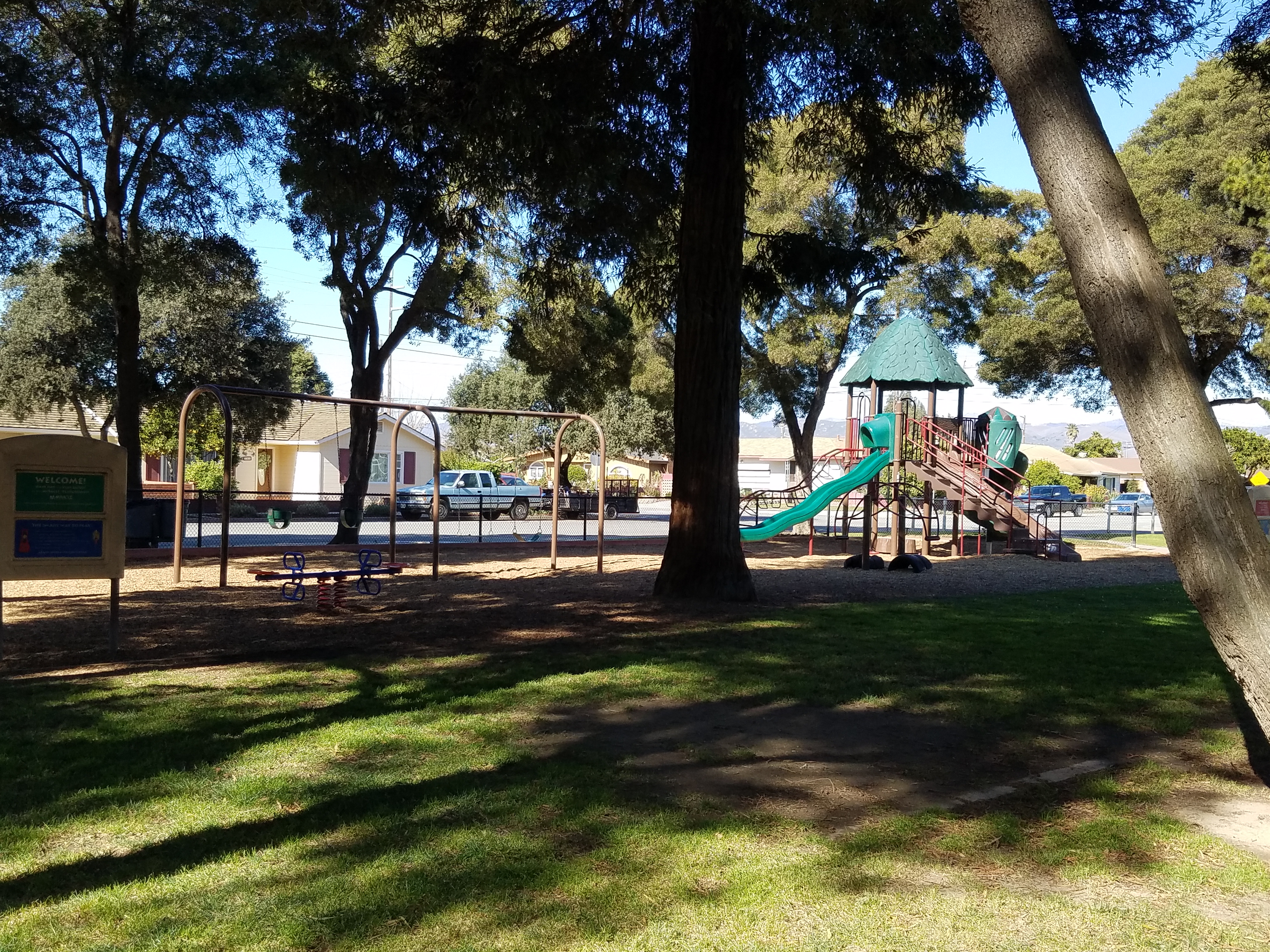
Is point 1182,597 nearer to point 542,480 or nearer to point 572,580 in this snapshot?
point 572,580

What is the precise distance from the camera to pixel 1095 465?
100938mm

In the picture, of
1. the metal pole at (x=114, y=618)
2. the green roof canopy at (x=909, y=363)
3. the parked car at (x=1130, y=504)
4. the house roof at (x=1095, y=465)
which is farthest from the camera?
the house roof at (x=1095, y=465)

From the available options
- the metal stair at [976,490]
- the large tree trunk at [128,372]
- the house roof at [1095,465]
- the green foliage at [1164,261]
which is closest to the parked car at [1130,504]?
the green foliage at [1164,261]

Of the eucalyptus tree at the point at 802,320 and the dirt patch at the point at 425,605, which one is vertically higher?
the eucalyptus tree at the point at 802,320

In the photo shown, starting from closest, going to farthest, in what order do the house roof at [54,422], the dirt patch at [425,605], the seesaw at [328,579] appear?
the dirt patch at [425,605], the seesaw at [328,579], the house roof at [54,422]

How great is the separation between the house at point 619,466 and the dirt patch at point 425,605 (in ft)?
148

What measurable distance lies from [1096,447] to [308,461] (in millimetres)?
71813

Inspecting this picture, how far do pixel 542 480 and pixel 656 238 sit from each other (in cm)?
5406

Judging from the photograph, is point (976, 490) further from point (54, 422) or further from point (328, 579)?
point (54, 422)

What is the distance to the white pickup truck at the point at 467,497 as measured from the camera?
1422 inches

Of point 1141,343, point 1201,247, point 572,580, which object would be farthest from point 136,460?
point 1201,247

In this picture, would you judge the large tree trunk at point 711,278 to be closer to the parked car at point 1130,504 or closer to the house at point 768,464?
the parked car at point 1130,504

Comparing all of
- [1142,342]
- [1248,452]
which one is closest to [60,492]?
[1142,342]

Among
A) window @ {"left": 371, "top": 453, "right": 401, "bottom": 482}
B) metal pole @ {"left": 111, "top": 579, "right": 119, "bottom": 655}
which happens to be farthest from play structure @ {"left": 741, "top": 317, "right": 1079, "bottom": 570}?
window @ {"left": 371, "top": 453, "right": 401, "bottom": 482}
